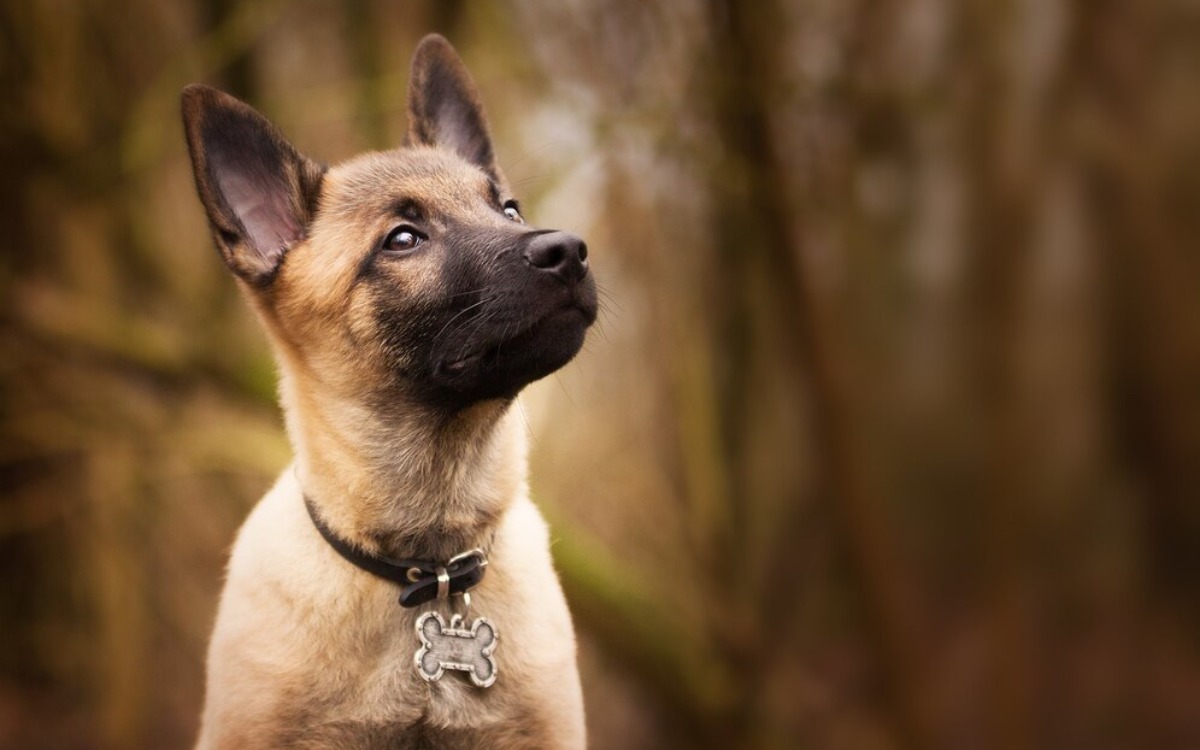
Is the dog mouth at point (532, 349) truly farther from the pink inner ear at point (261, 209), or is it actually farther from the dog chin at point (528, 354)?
the pink inner ear at point (261, 209)

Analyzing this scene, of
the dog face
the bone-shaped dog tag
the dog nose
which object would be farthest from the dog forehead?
the bone-shaped dog tag

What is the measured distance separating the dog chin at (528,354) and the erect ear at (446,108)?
2.66 ft

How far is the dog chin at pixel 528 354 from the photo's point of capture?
289cm

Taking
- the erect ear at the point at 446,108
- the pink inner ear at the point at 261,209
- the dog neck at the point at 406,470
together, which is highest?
the erect ear at the point at 446,108

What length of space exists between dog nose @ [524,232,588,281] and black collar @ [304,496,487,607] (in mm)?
750

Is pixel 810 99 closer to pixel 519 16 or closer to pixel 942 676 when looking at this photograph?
Answer: pixel 519 16

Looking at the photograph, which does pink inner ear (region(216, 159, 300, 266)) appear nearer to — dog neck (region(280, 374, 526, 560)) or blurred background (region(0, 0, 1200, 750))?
dog neck (region(280, 374, 526, 560))

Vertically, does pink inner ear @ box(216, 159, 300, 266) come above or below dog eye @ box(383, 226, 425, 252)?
above

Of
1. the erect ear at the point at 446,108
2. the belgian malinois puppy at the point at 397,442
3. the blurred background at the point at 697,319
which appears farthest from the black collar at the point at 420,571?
the blurred background at the point at 697,319

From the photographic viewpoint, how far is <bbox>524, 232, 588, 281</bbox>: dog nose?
2914 millimetres

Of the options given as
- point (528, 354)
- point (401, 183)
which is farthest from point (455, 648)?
point (401, 183)

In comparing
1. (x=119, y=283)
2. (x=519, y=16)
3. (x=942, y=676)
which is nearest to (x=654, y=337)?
(x=519, y=16)

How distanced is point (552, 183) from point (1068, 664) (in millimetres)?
8556

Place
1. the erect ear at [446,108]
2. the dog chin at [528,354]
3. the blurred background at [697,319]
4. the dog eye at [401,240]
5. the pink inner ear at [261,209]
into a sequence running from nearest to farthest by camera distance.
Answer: the dog chin at [528,354], the pink inner ear at [261,209], the erect ear at [446,108], the dog eye at [401,240], the blurred background at [697,319]
